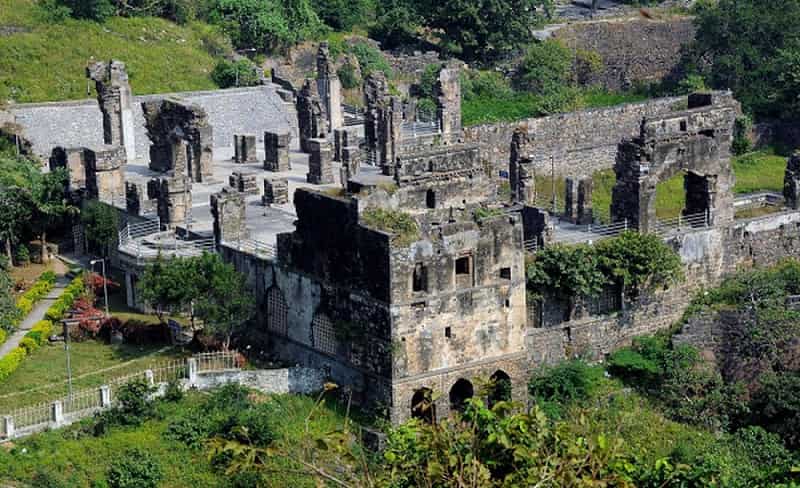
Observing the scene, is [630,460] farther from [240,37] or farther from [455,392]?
[240,37]

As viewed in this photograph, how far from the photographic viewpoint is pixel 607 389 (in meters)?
58.0

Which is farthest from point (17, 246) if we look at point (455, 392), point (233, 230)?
point (455, 392)

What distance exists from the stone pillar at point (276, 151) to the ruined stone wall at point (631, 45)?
2893cm

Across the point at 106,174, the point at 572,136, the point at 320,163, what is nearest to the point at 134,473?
the point at 106,174

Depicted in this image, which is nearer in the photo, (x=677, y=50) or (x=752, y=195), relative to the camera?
(x=752, y=195)

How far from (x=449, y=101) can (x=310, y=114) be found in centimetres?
618

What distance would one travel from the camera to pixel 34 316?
2392 inches

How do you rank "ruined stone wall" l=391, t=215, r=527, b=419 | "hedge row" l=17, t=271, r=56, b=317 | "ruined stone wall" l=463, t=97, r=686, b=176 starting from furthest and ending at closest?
"ruined stone wall" l=463, t=97, r=686, b=176 → "hedge row" l=17, t=271, r=56, b=317 → "ruined stone wall" l=391, t=215, r=527, b=419

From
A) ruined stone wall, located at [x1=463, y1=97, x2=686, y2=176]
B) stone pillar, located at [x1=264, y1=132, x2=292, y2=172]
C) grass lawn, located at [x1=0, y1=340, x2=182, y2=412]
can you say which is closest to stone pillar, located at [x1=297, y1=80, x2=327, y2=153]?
stone pillar, located at [x1=264, y1=132, x2=292, y2=172]

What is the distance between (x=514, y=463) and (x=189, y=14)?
195 feet

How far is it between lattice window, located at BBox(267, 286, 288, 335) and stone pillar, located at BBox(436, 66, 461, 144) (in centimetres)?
2144

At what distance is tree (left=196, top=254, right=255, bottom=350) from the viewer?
5634 centimetres

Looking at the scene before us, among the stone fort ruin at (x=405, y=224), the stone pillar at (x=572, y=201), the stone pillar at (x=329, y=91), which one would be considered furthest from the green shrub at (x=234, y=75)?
the stone pillar at (x=572, y=201)

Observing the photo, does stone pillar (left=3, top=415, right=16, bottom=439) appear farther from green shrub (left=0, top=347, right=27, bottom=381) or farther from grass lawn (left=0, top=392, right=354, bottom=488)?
green shrub (left=0, top=347, right=27, bottom=381)
